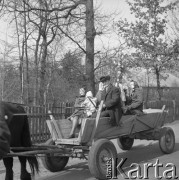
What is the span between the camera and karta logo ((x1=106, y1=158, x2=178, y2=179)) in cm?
687

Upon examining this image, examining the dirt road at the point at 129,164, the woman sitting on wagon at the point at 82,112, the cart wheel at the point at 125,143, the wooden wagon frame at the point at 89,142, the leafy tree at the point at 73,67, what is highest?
the leafy tree at the point at 73,67

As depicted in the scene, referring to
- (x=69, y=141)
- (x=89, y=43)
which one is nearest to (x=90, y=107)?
(x=69, y=141)

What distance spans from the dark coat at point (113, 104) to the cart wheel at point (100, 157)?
0.75m

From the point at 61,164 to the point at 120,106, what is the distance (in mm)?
1803

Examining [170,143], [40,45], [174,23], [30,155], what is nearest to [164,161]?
[170,143]

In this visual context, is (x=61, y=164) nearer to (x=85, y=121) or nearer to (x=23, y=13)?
(x=85, y=121)

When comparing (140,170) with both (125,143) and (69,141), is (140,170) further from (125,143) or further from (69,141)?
(125,143)

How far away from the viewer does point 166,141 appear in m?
9.24

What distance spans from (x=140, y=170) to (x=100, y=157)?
105 centimetres

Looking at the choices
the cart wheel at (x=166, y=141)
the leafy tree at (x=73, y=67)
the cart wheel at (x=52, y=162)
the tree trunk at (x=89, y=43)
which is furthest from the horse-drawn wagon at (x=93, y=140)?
the leafy tree at (x=73, y=67)

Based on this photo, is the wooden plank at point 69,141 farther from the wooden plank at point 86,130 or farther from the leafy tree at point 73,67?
the leafy tree at point 73,67

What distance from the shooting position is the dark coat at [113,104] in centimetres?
755

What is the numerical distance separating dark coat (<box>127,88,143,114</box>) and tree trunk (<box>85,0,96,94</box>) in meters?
4.71

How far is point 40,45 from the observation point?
17750mm
